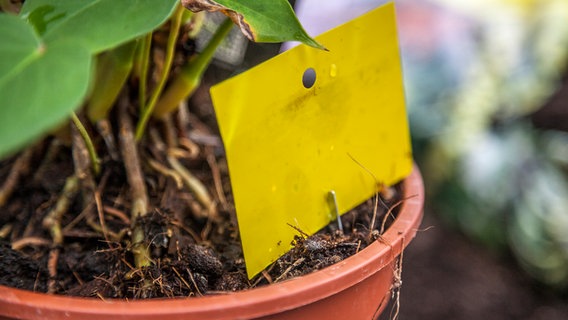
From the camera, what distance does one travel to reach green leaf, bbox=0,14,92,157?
1.12 feet

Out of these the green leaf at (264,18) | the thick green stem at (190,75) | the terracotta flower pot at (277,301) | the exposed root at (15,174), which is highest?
the green leaf at (264,18)

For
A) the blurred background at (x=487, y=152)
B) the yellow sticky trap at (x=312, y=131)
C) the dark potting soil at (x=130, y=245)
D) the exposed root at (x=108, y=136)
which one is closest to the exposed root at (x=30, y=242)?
the dark potting soil at (x=130, y=245)

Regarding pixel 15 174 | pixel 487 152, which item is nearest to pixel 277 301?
pixel 15 174

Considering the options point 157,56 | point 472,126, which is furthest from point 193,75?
point 472,126

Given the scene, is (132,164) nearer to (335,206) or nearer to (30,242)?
(30,242)

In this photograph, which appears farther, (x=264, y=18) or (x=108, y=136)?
(x=108, y=136)

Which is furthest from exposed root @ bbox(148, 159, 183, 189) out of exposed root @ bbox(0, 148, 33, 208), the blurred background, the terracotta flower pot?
the blurred background

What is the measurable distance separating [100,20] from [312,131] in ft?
0.75

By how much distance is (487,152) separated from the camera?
5.25 ft

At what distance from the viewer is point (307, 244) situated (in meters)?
0.58

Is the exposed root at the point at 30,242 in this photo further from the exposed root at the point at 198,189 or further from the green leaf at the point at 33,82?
the green leaf at the point at 33,82

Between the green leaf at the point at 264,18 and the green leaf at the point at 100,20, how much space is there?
0.06m

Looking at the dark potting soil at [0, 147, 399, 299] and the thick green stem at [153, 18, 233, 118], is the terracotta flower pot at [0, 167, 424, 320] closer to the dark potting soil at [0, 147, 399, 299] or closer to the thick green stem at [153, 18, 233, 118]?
the dark potting soil at [0, 147, 399, 299]

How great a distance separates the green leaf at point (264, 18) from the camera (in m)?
0.47
